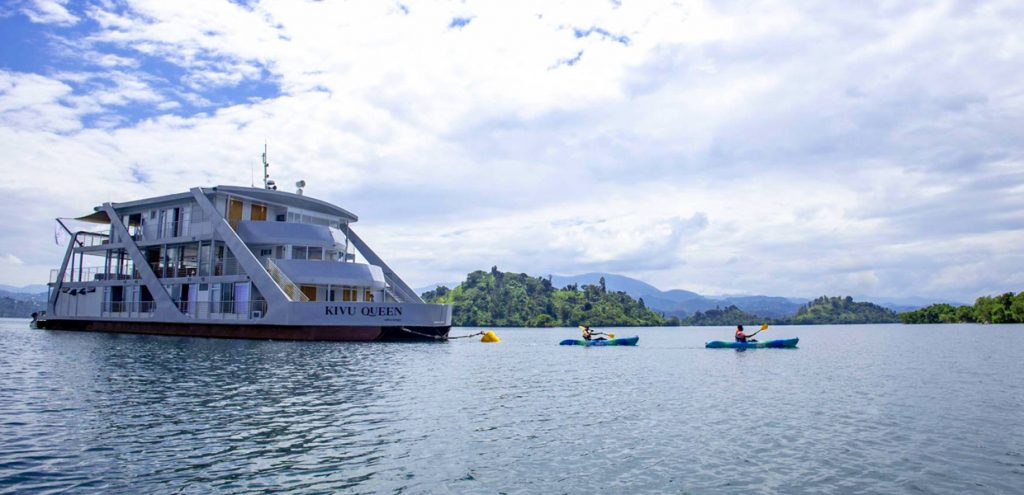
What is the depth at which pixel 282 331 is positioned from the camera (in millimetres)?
40500

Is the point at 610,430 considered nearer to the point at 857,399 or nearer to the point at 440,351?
the point at 857,399

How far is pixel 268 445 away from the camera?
12.5 m

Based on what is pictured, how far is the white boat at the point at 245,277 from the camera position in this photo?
40656mm

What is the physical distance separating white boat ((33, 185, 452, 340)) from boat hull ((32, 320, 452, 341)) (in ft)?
0.23

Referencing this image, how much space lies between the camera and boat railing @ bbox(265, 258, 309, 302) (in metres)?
40.8

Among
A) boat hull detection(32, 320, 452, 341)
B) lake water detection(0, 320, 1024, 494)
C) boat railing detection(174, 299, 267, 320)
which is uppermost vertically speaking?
boat railing detection(174, 299, 267, 320)

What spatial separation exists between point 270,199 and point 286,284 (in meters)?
7.43

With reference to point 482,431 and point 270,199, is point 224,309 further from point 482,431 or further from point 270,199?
point 482,431

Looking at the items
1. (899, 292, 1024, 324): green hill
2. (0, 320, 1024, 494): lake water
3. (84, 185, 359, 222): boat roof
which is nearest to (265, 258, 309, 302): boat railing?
(84, 185, 359, 222): boat roof

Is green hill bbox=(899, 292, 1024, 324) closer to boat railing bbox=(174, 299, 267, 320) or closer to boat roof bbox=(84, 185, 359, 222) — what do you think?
boat roof bbox=(84, 185, 359, 222)

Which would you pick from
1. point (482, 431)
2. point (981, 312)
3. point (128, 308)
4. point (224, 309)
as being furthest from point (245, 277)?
point (981, 312)

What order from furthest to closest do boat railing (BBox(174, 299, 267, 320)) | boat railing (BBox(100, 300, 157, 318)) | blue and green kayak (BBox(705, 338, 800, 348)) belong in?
boat railing (BBox(100, 300, 157, 318))
blue and green kayak (BBox(705, 338, 800, 348))
boat railing (BBox(174, 299, 267, 320))

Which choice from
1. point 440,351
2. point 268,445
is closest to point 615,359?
point 440,351

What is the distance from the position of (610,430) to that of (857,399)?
10534 mm
